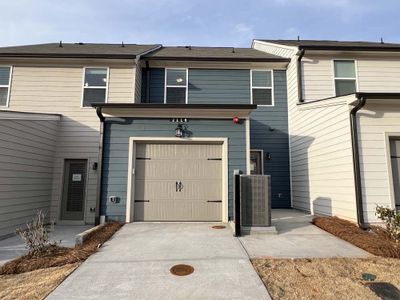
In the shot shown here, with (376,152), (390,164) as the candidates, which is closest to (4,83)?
(376,152)

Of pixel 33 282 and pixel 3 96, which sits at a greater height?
pixel 3 96

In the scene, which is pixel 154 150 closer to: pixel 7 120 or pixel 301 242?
pixel 7 120

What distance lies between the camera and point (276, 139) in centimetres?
881

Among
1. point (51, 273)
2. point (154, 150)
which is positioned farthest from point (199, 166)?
point (51, 273)

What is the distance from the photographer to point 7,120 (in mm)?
5523

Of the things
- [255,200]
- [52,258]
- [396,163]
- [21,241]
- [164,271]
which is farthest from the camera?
[396,163]

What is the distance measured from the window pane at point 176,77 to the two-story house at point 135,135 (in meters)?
0.04

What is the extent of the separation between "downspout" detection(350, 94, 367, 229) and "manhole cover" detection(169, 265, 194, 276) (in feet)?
13.7

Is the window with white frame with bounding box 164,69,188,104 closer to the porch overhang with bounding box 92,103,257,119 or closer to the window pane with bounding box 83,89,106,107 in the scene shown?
the window pane with bounding box 83,89,106,107

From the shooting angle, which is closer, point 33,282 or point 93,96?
point 33,282

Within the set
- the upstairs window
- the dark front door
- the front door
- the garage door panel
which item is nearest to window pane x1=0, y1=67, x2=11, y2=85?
the dark front door

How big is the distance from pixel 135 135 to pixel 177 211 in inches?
90.4

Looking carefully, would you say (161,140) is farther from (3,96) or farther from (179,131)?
(3,96)

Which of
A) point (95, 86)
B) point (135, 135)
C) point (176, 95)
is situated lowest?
point (135, 135)
